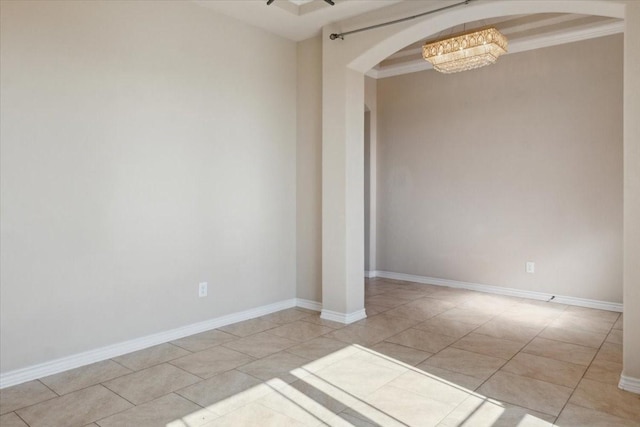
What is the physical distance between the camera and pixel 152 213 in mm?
3387

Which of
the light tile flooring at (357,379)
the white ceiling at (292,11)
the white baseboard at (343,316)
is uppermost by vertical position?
the white ceiling at (292,11)

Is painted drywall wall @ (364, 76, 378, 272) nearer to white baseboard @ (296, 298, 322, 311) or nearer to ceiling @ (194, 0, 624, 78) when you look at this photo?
ceiling @ (194, 0, 624, 78)

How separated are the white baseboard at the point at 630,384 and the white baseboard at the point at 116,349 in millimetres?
2877

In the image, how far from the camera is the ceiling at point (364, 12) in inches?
146

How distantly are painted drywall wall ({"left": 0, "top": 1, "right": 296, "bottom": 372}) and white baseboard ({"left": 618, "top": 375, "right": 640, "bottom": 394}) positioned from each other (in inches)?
114

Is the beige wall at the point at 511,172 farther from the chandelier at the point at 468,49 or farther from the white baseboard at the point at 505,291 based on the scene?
the chandelier at the point at 468,49

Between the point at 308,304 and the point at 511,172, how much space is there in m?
2.78

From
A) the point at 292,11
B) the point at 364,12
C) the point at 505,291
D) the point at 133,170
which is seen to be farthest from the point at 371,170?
the point at 133,170

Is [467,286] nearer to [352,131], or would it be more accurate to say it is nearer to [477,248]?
[477,248]

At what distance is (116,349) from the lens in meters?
3.18

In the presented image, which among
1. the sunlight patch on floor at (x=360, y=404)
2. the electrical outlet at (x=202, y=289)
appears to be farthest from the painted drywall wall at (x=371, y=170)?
the sunlight patch on floor at (x=360, y=404)

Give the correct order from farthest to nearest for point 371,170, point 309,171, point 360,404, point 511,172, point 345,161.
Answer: point 371,170, point 511,172, point 309,171, point 345,161, point 360,404

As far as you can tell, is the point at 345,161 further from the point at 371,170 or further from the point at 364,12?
Answer: the point at 371,170

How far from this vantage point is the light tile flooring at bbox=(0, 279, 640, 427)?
2328 millimetres
